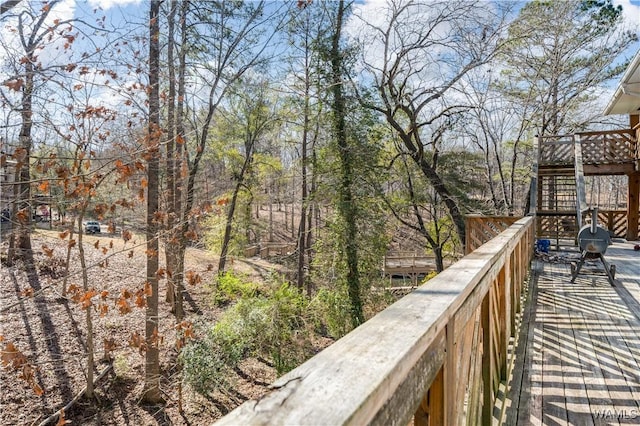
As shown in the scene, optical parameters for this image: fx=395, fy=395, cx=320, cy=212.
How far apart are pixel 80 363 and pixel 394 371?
939cm

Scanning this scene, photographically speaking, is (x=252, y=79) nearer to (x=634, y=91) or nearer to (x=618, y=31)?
(x=634, y=91)

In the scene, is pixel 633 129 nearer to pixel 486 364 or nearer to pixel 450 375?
pixel 486 364

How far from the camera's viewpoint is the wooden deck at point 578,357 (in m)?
2.24

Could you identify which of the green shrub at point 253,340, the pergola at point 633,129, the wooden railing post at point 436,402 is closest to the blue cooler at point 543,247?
the pergola at point 633,129

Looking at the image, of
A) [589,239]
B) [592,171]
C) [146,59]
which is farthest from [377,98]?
[589,239]

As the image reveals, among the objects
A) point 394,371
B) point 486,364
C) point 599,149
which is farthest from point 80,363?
point 599,149

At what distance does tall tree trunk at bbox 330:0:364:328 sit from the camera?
11.2 m

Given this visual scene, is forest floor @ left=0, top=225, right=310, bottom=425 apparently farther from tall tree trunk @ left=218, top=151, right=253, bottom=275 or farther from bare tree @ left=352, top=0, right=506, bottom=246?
bare tree @ left=352, top=0, right=506, bottom=246

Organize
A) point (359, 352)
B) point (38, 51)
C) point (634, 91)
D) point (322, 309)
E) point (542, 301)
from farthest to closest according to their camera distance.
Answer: point (322, 309)
point (634, 91)
point (38, 51)
point (542, 301)
point (359, 352)

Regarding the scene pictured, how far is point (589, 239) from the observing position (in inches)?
207

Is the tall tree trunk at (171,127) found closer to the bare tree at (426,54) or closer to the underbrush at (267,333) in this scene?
the underbrush at (267,333)

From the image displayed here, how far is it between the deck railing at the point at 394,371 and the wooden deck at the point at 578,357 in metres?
1.04

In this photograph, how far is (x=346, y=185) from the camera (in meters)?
11.4

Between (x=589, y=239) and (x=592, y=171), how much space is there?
6182 millimetres
